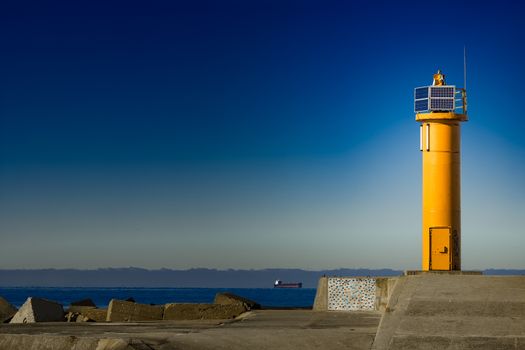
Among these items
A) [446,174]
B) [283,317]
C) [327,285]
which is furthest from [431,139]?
[283,317]

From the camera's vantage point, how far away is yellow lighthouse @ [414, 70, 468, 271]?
68.5 feet

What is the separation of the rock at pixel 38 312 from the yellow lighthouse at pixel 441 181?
27.5 ft

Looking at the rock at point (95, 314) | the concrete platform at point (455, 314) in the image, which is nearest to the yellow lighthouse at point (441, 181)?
the concrete platform at point (455, 314)

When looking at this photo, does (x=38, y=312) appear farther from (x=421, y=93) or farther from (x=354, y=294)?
(x=421, y=93)

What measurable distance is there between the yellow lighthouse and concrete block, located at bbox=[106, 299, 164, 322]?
6484 millimetres

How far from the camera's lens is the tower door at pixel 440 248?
68.9ft

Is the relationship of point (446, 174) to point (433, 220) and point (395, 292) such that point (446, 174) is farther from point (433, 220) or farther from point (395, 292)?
point (395, 292)

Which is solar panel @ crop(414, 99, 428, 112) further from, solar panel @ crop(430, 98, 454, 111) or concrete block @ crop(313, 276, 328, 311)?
concrete block @ crop(313, 276, 328, 311)

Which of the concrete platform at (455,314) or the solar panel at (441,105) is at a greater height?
the solar panel at (441,105)

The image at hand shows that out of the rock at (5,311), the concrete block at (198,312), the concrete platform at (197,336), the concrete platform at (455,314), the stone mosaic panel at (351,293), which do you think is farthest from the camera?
the rock at (5,311)

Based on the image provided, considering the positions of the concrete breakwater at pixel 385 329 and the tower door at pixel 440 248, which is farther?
the tower door at pixel 440 248

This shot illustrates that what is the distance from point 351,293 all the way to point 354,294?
2.7 inches

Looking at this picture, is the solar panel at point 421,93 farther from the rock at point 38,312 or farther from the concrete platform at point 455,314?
the rock at point 38,312

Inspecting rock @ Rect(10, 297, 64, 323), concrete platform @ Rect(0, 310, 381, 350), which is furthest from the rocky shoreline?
concrete platform @ Rect(0, 310, 381, 350)
